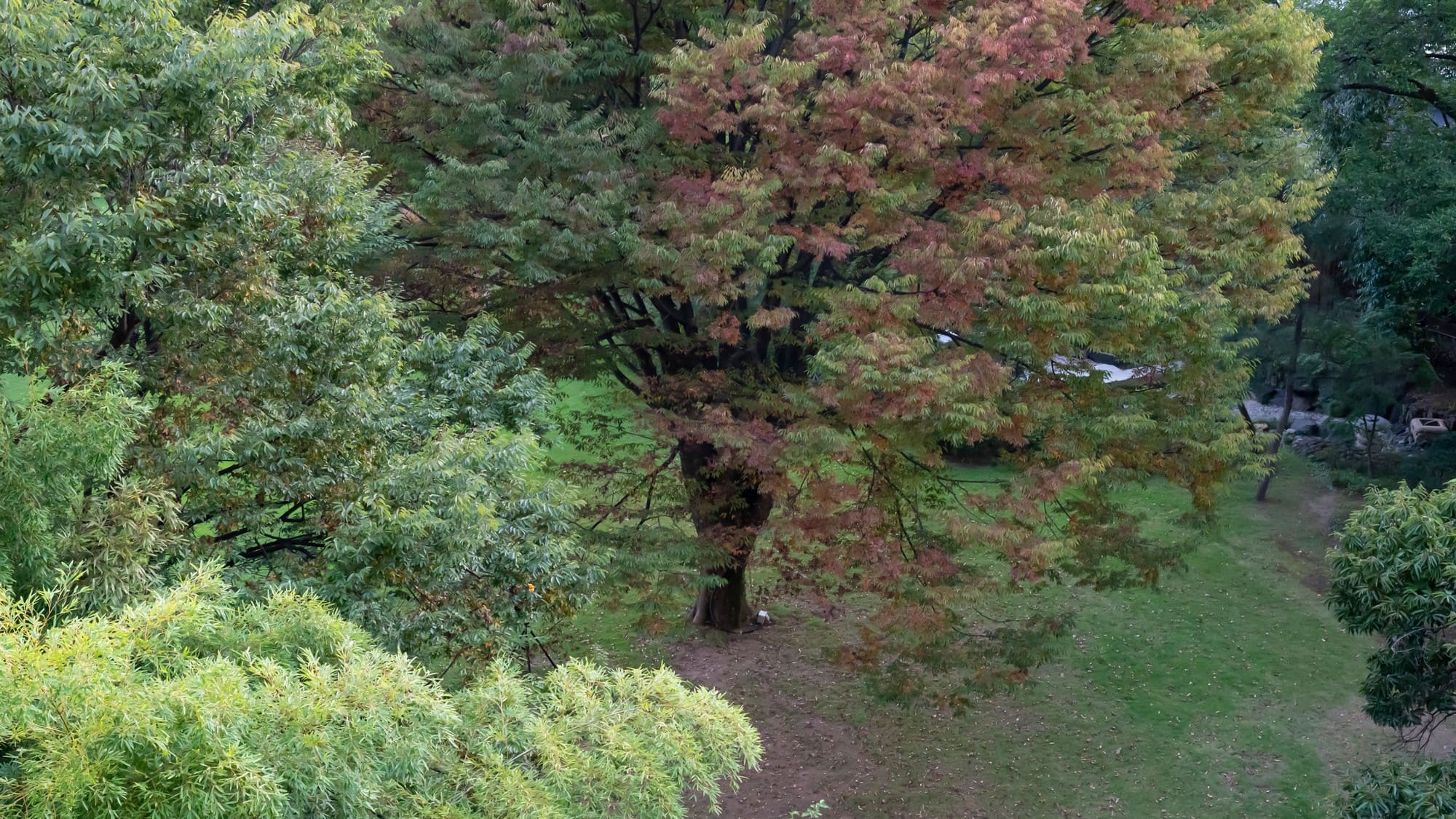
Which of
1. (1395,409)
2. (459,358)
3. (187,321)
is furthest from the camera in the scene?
(1395,409)

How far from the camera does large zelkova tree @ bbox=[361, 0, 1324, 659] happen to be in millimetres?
8969

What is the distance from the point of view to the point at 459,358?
836 centimetres

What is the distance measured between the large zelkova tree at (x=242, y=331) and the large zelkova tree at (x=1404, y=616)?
5703 mm

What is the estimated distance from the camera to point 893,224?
31.5 ft

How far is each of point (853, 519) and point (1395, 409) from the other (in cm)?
2012

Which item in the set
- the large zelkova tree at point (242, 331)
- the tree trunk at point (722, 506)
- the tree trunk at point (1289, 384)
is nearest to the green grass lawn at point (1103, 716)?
the tree trunk at point (722, 506)

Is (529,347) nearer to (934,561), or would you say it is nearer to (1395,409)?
(934,561)

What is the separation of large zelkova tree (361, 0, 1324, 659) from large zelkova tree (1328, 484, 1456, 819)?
78.2 inches

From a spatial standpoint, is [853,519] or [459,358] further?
[853,519]

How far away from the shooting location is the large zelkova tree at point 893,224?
897 cm

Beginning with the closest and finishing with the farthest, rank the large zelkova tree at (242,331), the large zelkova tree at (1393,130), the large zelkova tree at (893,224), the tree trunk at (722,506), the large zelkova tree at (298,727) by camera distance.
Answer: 1. the large zelkova tree at (298,727)
2. the large zelkova tree at (242,331)
3. the large zelkova tree at (893,224)
4. the tree trunk at (722,506)
5. the large zelkova tree at (1393,130)

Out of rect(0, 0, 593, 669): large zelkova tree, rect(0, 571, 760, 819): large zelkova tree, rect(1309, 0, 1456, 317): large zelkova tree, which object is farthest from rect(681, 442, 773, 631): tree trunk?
rect(1309, 0, 1456, 317): large zelkova tree

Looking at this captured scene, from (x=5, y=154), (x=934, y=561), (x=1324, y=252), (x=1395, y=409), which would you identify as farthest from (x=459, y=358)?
(x=1395, y=409)

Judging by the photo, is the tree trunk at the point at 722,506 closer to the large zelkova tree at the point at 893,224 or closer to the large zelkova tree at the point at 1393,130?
the large zelkova tree at the point at 893,224
